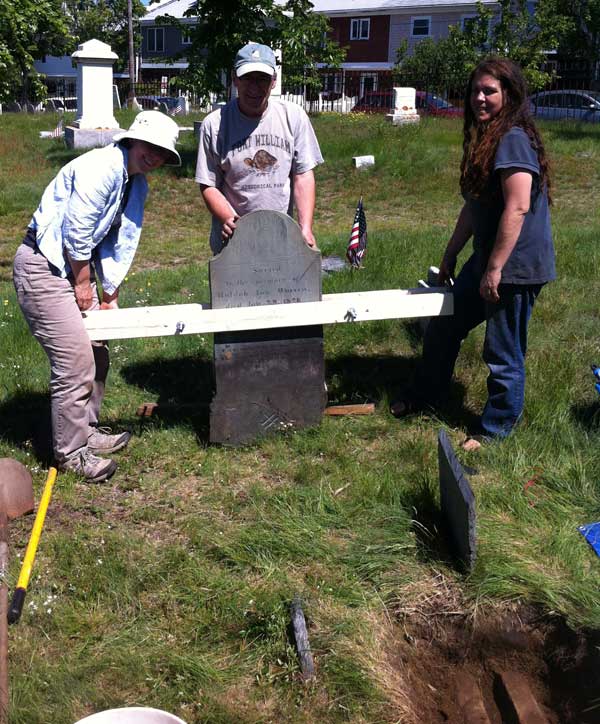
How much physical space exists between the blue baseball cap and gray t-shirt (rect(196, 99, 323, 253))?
0.30 metres

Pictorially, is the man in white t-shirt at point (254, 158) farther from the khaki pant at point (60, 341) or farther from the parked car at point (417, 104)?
the parked car at point (417, 104)

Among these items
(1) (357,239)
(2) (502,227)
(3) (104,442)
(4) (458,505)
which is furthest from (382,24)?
(4) (458,505)

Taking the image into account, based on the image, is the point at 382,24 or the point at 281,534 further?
the point at 382,24

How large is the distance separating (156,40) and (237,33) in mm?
47369

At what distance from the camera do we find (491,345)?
4.54m

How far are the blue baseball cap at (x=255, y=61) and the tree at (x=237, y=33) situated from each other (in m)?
10.8

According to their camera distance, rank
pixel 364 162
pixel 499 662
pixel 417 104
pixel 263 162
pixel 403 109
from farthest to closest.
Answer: pixel 417 104 → pixel 403 109 → pixel 364 162 → pixel 263 162 → pixel 499 662

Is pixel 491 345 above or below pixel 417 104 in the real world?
below

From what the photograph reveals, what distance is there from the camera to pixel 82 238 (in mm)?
4004

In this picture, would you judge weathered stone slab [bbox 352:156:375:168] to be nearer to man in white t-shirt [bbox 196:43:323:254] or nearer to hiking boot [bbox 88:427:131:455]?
man in white t-shirt [bbox 196:43:323:254]

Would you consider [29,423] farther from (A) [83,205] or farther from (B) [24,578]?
(B) [24,578]

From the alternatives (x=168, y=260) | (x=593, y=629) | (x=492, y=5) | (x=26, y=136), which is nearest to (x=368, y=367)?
(x=593, y=629)

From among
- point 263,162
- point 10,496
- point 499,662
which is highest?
point 263,162

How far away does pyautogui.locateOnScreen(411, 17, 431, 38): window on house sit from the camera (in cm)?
4397
